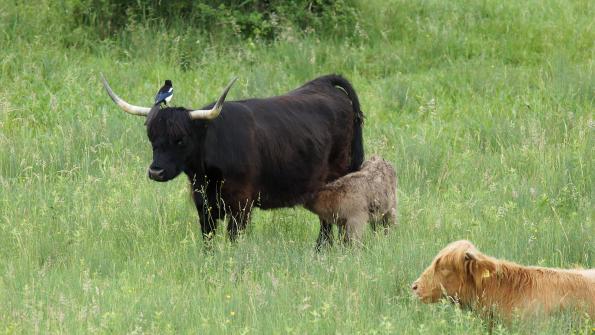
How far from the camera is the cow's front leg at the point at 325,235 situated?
8.33 meters

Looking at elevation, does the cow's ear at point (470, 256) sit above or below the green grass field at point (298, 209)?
above

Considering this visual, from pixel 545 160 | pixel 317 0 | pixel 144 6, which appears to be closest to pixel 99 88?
pixel 144 6

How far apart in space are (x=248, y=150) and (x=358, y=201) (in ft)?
3.18

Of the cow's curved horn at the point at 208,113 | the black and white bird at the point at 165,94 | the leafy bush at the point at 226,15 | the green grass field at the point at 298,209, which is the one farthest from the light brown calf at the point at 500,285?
the leafy bush at the point at 226,15

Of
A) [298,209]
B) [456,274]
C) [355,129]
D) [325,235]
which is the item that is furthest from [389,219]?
[456,274]

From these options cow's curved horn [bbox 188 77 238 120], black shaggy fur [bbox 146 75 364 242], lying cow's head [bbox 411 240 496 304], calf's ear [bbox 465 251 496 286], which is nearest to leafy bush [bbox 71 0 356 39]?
black shaggy fur [bbox 146 75 364 242]

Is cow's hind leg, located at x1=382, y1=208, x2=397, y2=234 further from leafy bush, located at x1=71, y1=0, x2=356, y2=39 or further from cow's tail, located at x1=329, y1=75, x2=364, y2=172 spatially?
leafy bush, located at x1=71, y1=0, x2=356, y2=39

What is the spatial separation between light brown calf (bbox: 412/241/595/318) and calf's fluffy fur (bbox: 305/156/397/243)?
6.73 feet

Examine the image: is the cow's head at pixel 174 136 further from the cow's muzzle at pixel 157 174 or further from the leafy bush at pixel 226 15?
the leafy bush at pixel 226 15

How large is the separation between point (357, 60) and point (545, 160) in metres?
4.25

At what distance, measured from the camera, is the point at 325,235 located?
870 centimetres

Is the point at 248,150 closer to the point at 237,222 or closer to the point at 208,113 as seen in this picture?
the point at 208,113

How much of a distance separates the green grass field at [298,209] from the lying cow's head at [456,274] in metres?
0.10

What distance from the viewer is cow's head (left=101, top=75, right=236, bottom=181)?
26.6 feet
